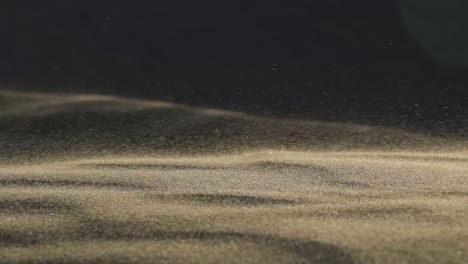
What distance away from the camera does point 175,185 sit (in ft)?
5.22

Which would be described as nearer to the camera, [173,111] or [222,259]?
[222,259]

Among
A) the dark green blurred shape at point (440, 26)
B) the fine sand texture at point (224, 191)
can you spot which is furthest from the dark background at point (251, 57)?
the fine sand texture at point (224, 191)

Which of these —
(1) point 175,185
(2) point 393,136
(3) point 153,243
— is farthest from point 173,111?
(3) point 153,243

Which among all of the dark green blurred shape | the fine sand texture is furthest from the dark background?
the fine sand texture

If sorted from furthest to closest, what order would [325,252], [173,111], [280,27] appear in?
Result: [280,27] < [173,111] < [325,252]

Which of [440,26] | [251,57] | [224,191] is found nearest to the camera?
[224,191]

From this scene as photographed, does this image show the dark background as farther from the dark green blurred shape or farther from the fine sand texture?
the fine sand texture

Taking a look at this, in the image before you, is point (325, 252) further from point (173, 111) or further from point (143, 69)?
point (143, 69)

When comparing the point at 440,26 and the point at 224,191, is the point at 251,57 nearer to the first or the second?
the point at 440,26

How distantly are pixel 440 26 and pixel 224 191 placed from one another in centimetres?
236

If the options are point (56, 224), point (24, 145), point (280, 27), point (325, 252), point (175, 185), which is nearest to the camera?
point (325, 252)

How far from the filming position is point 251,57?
10.8ft

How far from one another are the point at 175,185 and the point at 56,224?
33 cm

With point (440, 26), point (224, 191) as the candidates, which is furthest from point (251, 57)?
point (224, 191)
